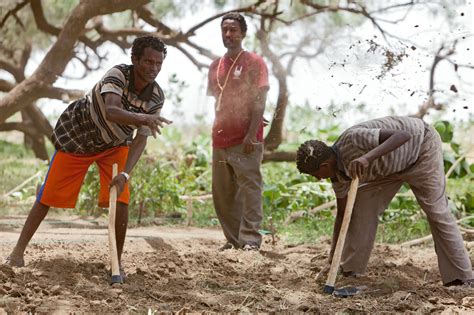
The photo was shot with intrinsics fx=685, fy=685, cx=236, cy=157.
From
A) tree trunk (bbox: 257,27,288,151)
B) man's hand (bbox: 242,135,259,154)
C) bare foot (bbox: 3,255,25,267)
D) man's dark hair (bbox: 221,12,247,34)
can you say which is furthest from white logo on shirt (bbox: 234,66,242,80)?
bare foot (bbox: 3,255,25,267)

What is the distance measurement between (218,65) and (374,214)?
1.87 meters

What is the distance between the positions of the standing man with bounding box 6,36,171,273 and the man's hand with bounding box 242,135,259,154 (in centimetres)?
119

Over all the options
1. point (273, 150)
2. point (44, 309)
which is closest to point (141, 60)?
point (44, 309)

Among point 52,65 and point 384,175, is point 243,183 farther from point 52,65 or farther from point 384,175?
point 52,65

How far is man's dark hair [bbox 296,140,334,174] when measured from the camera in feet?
12.1

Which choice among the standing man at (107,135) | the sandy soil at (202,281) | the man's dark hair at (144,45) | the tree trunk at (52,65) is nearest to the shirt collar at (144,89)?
the standing man at (107,135)

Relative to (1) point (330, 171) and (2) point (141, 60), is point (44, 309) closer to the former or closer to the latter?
(2) point (141, 60)

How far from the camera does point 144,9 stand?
8906 millimetres

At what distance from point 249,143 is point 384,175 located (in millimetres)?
1384

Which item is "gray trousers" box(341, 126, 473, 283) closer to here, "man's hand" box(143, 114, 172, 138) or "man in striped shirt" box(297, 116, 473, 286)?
"man in striped shirt" box(297, 116, 473, 286)

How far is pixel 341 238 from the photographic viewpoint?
12.0 ft

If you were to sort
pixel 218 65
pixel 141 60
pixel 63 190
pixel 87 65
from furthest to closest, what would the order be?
pixel 87 65 < pixel 218 65 < pixel 63 190 < pixel 141 60

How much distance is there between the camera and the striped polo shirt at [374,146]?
3.77 m

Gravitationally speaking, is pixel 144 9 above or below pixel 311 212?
above
